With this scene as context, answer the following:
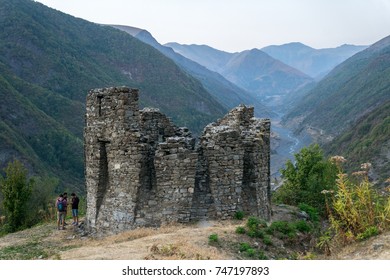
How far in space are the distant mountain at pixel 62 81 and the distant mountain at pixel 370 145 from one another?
37939mm

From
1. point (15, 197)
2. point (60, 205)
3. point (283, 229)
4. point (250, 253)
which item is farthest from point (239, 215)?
point (15, 197)

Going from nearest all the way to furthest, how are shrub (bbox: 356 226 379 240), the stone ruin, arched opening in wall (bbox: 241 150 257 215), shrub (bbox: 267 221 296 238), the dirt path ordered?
the dirt path → shrub (bbox: 356 226 379 240) → shrub (bbox: 267 221 296 238) → the stone ruin → arched opening in wall (bbox: 241 150 257 215)

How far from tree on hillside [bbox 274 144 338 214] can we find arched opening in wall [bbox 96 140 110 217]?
11.6m

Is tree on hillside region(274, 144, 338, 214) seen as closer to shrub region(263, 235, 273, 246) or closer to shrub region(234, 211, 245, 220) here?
shrub region(234, 211, 245, 220)

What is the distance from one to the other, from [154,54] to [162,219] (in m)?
136

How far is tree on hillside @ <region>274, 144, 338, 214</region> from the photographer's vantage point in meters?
23.2

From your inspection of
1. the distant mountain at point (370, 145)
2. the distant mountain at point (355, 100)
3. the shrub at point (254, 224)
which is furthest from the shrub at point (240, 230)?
the distant mountain at point (355, 100)

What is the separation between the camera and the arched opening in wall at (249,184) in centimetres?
1535

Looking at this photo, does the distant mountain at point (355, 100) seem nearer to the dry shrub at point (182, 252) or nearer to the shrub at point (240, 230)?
the shrub at point (240, 230)

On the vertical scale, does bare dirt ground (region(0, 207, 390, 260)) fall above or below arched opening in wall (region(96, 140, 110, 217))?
below

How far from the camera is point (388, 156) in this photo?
2500 inches

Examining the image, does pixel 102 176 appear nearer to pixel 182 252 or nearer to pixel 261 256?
pixel 182 252

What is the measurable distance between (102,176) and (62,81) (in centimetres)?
8665

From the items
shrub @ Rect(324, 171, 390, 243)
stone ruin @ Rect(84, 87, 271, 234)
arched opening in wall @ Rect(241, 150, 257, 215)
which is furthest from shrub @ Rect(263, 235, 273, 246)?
shrub @ Rect(324, 171, 390, 243)
